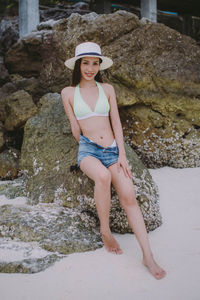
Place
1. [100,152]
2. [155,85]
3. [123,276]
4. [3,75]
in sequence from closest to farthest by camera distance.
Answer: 1. [123,276]
2. [100,152]
3. [155,85]
4. [3,75]

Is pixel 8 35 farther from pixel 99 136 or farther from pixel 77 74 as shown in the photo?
pixel 99 136

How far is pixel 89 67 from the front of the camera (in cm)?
339

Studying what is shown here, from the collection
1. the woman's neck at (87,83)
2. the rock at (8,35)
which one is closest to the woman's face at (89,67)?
the woman's neck at (87,83)

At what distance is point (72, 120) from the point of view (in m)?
3.47

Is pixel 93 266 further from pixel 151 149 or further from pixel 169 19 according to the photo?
pixel 169 19

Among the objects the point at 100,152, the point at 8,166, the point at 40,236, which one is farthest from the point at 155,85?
the point at 40,236

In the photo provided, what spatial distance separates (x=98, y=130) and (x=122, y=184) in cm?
72

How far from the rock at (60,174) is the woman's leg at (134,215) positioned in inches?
14.6

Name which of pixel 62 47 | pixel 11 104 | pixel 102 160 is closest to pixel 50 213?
pixel 102 160

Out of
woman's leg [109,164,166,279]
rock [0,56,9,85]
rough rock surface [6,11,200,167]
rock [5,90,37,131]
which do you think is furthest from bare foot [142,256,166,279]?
rock [0,56,9,85]

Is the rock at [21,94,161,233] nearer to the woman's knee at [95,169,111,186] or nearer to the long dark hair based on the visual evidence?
the woman's knee at [95,169,111,186]

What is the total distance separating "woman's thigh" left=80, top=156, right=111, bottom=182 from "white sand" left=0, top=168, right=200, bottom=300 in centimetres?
72

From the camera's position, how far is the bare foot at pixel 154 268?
250 cm

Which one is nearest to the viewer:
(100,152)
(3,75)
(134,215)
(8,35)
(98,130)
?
(134,215)
